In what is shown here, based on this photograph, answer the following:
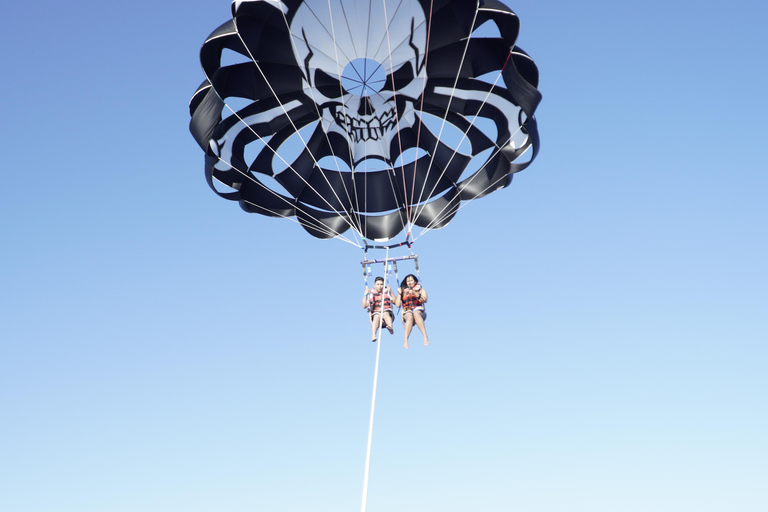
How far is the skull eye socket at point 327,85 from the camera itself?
46.3 feet

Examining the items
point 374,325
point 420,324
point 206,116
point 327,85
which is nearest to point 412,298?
point 420,324

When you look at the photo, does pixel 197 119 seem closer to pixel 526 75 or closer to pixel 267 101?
pixel 267 101

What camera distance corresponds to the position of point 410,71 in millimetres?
14117

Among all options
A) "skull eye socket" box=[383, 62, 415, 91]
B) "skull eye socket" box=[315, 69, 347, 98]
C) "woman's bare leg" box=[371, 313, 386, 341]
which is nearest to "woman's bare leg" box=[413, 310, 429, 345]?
"woman's bare leg" box=[371, 313, 386, 341]

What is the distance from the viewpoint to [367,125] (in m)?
14.9

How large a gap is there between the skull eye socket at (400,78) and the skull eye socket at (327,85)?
28.6 inches

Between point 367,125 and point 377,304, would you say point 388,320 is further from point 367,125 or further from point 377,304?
point 367,125

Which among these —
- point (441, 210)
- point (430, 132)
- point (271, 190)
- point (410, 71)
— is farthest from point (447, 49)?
point (271, 190)

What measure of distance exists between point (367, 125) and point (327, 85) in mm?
1041

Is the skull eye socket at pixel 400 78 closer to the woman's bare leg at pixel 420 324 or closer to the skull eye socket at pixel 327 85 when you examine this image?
the skull eye socket at pixel 327 85

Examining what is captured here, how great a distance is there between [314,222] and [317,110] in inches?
74.1

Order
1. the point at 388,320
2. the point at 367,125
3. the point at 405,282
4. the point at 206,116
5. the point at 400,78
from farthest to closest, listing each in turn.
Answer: the point at 367,125, the point at 400,78, the point at 405,282, the point at 388,320, the point at 206,116

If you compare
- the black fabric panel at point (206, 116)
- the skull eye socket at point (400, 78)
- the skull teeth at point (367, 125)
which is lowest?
Result: the black fabric panel at point (206, 116)

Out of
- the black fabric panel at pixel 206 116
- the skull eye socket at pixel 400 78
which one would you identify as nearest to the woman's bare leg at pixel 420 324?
the skull eye socket at pixel 400 78
